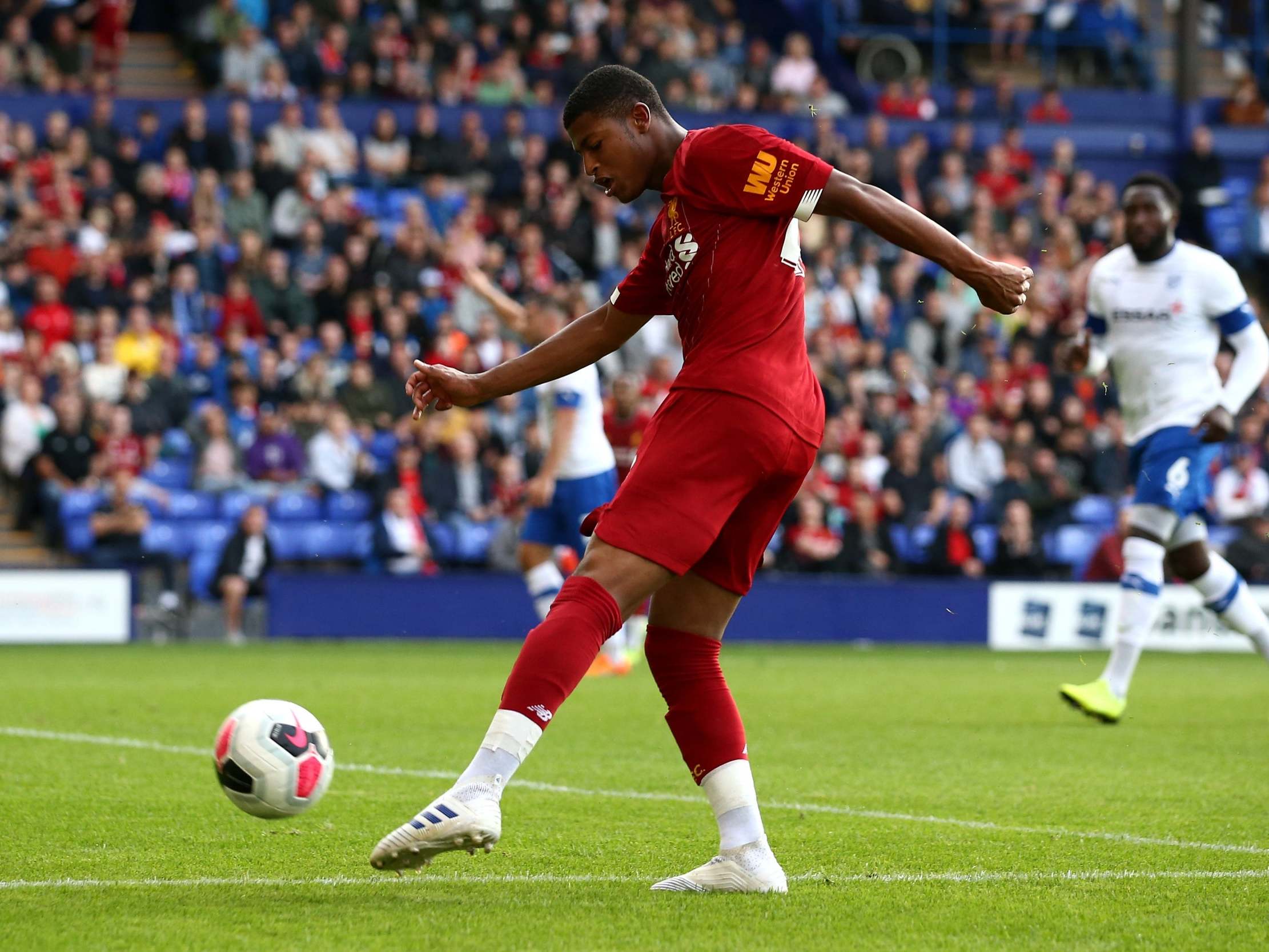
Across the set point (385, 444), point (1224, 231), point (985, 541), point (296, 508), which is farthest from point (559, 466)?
point (1224, 231)

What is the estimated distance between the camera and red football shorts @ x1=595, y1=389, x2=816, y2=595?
4.72m

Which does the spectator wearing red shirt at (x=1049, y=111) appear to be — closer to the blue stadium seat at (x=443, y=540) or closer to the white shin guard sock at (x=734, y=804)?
the blue stadium seat at (x=443, y=540)

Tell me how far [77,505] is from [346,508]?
8.42ft

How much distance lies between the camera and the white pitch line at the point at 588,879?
4.94 m

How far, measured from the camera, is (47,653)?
51.6 ft

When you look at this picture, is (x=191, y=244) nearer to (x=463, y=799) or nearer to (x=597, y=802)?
(x=597, y=802)

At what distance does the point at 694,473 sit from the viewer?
15.6 feet

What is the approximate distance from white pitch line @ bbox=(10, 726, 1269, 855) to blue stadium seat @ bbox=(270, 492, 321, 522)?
9464mm

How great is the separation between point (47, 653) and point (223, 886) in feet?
37.7

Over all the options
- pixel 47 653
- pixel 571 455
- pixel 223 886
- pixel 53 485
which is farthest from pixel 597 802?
pixel 53 485

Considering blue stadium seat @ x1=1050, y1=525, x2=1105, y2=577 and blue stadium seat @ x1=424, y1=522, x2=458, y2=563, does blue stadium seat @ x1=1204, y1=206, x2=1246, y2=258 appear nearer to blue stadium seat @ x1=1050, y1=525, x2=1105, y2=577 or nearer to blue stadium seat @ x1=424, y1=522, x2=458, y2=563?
blue stadium seat @ x1=1050, y1=525, x2=1105, y2=577

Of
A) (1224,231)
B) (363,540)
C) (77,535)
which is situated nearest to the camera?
(77,535)

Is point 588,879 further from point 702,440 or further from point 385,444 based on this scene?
point 385,444

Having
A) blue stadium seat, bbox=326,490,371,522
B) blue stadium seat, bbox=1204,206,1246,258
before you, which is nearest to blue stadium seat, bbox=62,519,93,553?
blue stadium seat, bbox=326,490,371,522
